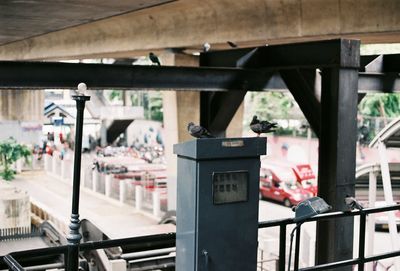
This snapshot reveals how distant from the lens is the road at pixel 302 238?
14.3 metres

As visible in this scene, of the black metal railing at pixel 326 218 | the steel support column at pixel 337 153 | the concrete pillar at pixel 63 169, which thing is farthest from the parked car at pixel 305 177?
the black metal railing at pixel 326 218

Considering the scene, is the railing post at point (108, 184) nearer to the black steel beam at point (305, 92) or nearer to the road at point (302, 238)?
the road at point (302, 238)

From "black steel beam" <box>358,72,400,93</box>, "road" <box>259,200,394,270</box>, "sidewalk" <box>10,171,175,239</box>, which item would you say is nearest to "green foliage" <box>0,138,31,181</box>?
"sidewalk" <box>10,171,175,239</box>

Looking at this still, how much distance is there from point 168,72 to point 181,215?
4.19 meters

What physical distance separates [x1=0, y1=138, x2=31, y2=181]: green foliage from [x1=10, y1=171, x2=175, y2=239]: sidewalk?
1.50 m

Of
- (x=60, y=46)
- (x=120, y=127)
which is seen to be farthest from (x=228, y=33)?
(x=120, y=127)

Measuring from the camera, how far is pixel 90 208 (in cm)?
2638

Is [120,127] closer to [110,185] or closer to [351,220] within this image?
[110,185]

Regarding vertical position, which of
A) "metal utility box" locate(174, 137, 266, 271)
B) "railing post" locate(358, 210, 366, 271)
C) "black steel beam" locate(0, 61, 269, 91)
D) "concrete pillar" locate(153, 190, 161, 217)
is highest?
"black steel beam" locate(0, 61, 269, 91)

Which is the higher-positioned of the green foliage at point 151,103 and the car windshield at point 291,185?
the green foliage at point 151,103

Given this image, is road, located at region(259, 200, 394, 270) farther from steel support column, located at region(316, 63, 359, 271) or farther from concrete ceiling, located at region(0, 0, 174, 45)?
concrete ceiling, located at region(0, 0, 174, 45)

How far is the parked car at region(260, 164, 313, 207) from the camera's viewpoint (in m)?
29.8

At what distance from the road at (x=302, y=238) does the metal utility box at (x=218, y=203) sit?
31.2ft

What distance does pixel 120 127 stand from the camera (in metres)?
48.2
